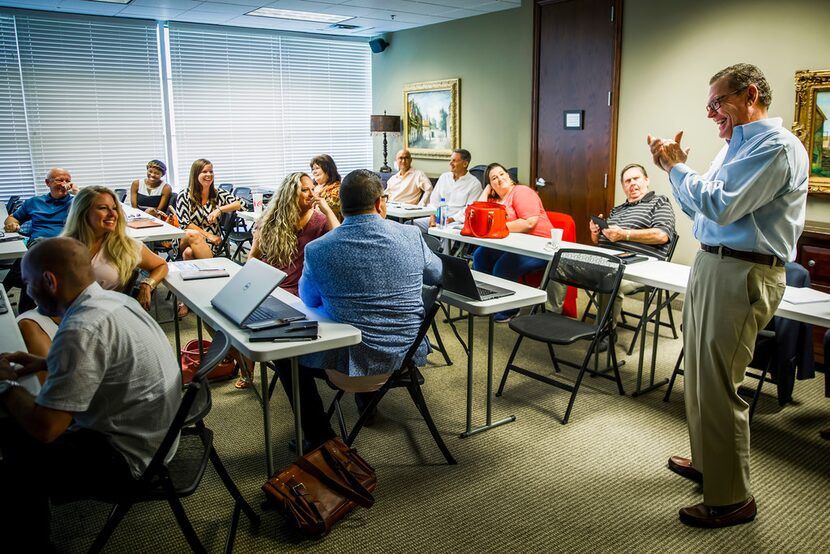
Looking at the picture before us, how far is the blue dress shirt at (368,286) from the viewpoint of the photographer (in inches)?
99.3

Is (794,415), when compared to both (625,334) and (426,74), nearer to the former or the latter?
(625,334)

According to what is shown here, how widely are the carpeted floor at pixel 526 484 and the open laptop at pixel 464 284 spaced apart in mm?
727

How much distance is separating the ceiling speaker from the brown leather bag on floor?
8.06 m

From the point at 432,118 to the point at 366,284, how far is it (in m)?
6.60

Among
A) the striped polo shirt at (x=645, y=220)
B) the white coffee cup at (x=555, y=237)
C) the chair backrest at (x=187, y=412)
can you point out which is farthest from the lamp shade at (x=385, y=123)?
the chair backrest at (x=187, y=412)

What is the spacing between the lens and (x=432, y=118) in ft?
28.7

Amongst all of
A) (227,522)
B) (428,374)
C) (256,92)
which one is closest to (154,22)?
(256,92)

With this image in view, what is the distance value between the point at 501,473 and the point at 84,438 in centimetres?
171

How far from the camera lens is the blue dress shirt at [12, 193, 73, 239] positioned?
16.3 ft

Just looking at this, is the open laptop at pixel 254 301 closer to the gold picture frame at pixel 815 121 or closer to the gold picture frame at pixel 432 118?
the gold picture frame at pixel 815 121

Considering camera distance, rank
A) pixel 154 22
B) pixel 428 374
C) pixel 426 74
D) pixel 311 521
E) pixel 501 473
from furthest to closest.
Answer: pixel 426 74
pixel 154 22
pixel 428 374
pixel 501 473
pixel 311 521

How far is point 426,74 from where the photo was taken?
8.77 m

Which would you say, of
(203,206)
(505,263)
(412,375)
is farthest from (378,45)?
(412,375)

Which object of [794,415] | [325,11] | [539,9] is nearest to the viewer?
[794,415]
